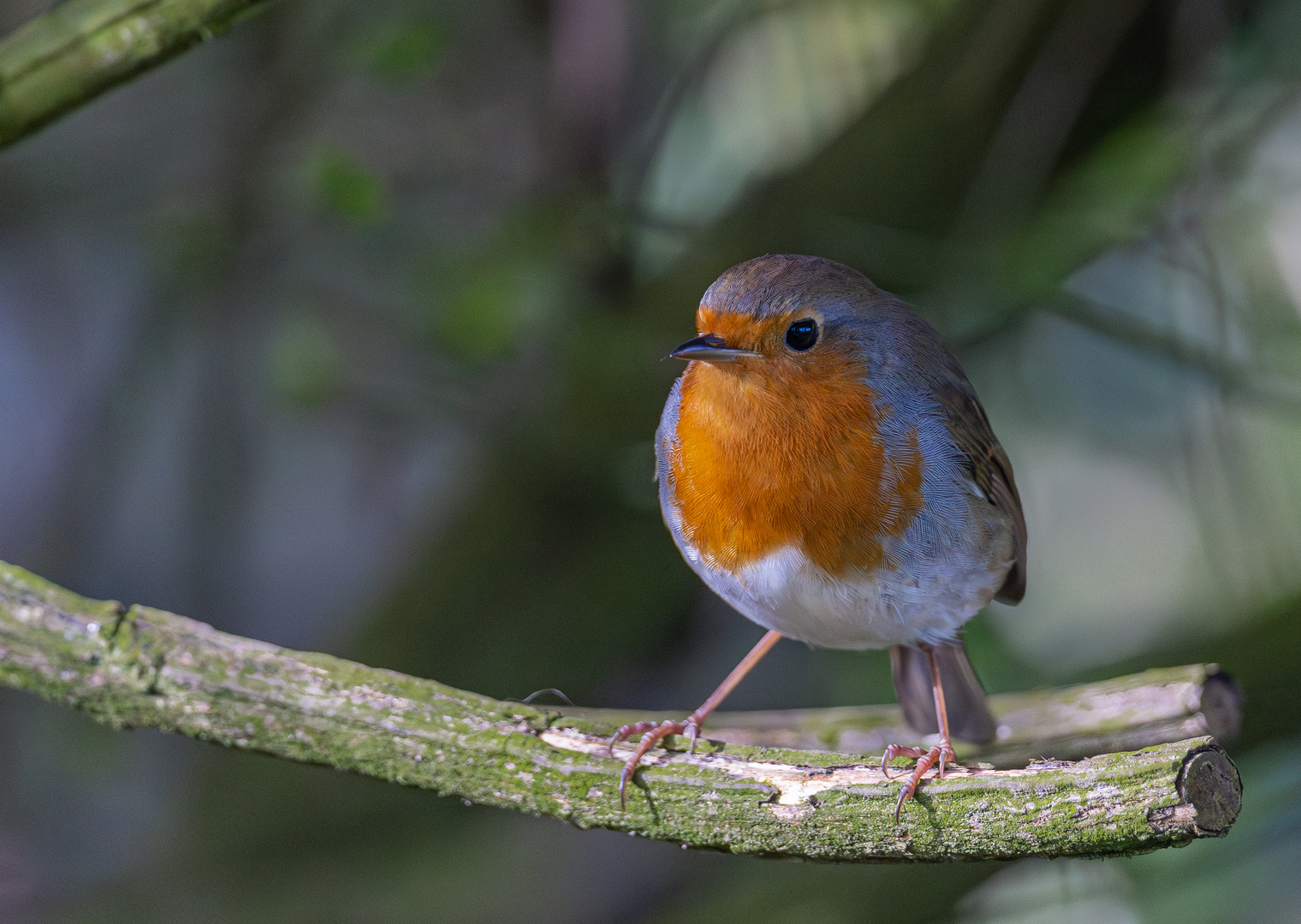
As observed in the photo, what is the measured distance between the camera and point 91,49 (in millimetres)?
2029

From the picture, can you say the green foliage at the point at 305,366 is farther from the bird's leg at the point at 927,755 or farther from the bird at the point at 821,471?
the bird's leg at the point at 927,755

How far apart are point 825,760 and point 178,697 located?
1011 millimetres

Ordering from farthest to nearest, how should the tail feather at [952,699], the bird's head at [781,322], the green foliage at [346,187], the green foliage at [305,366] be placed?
the green foliage at [305,366], the green foliage at [346,187], the tail feather at [952,699], the bird's head at [781,322]

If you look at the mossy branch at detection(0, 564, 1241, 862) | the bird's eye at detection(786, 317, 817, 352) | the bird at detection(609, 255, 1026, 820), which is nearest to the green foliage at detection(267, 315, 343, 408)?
the mossy branch at detection(0, 564, 1241, 862)

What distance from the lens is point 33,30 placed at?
81.8 inches

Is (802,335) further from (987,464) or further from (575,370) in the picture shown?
(575,370)

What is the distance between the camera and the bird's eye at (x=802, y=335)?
1916mm

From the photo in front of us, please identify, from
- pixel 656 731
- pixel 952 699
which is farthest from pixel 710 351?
pixel 952 699

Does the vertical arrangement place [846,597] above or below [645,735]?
above

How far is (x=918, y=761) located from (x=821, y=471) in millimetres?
489

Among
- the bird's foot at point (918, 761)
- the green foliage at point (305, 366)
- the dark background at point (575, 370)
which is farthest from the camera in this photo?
the green foliage at point (305, 366)

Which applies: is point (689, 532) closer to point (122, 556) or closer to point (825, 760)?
point (825, 760)

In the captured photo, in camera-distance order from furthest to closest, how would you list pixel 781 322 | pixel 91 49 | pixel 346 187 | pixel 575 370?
pixel 575 370 < pixel 346 187 < pixel 91 49 < pixel 781 322

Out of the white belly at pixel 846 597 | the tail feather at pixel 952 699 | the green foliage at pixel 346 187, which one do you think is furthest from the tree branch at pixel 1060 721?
the green foliage at pixel 346 187
